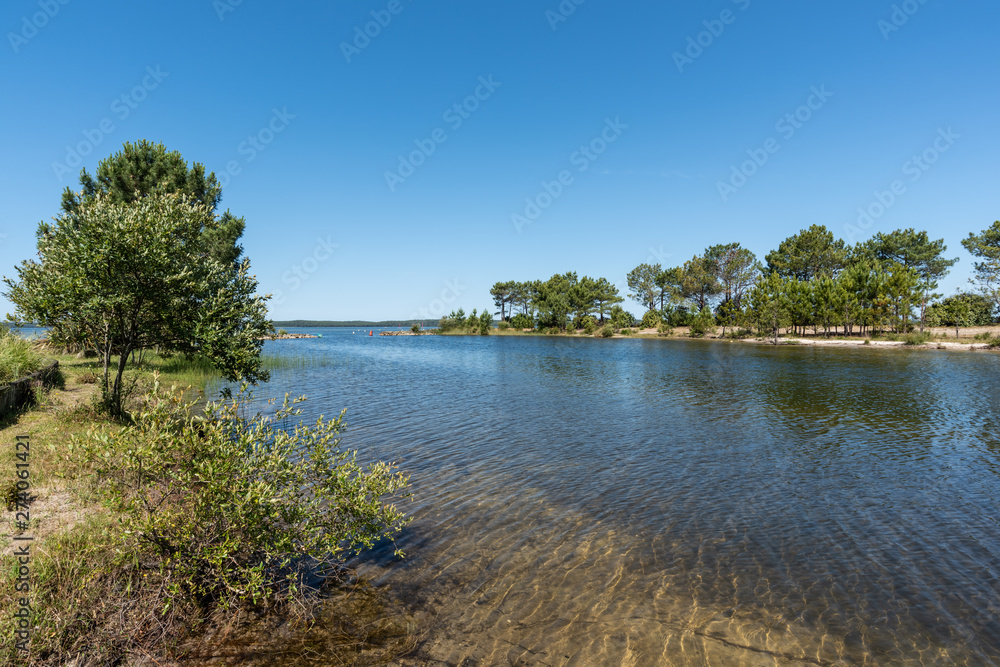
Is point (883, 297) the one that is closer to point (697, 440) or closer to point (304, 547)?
point (697, 440)

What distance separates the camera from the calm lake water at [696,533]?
755 cm

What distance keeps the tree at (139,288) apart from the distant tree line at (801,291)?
104 metres

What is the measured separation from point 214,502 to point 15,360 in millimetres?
18223

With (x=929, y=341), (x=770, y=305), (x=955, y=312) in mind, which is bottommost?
(x=929, y=341)

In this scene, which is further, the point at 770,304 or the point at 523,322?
the point at 523,322

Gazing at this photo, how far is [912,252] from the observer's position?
107500 mm

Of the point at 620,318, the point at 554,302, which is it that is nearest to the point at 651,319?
the point at 620,318

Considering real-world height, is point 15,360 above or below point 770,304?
below

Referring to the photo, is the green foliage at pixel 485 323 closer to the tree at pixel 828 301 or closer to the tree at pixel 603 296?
the tree at pixel 603 296

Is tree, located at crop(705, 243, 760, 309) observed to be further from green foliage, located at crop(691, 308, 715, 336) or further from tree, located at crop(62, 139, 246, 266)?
tree, located at crop(62, 139, 246, 266)

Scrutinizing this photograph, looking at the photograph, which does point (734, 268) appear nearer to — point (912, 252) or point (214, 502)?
point (912, 252)

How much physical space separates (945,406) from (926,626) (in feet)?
90.7

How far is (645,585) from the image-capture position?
9.10m

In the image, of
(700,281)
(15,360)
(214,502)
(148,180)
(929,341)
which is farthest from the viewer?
(700,281)
